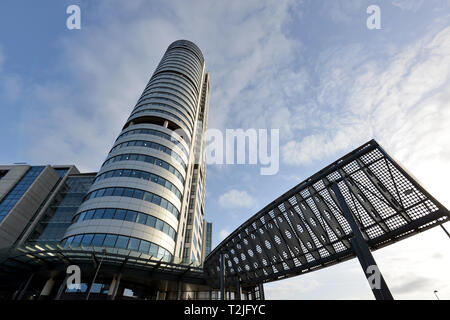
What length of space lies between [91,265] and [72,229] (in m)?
9.67

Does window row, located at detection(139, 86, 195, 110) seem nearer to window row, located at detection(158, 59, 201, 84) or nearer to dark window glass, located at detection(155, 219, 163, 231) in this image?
window row, located at detection(158, 59, 201, 84)

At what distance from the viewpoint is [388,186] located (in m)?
11.6

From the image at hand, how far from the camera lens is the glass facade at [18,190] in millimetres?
41416

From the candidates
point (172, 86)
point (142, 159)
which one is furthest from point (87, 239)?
point (172, 86)

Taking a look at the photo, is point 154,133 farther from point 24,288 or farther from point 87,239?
point 24,288

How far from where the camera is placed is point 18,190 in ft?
149

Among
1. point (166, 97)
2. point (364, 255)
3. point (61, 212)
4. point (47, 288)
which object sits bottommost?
point (364, 255)

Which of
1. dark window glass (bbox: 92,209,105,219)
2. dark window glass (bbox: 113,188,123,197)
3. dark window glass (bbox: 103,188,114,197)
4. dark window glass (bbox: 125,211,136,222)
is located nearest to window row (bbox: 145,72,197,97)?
dark window glass (bbox: 103,188,114,197)

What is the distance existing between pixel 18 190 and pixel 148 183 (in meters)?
35.1

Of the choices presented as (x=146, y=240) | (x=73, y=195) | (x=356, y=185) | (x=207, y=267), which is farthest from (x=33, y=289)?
(x=356, y=185)

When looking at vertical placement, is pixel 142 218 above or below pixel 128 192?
below

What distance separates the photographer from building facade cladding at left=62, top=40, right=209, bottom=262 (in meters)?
27.5

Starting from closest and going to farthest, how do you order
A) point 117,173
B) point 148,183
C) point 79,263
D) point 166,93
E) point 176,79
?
point 79,263 → point 148,183 → point 117,173 → point 166,93 → point 176,79

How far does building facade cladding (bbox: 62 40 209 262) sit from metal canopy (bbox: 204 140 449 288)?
37.2ft
